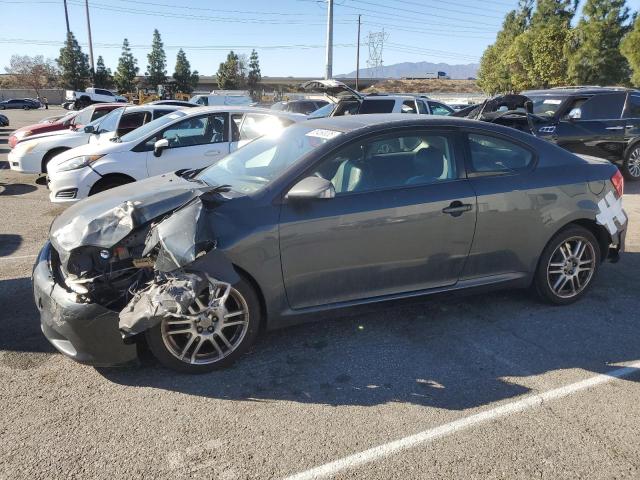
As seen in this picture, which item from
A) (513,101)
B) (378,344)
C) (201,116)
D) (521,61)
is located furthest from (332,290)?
(521,61)

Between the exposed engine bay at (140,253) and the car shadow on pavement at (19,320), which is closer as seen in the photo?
the exposed engine bay at (140,253)

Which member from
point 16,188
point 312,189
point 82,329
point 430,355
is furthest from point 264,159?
point 16,188

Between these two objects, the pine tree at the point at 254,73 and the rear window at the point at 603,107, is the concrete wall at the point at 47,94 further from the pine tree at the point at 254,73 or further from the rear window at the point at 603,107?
the rear window at the point at 603,107

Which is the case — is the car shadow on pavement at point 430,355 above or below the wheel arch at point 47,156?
below

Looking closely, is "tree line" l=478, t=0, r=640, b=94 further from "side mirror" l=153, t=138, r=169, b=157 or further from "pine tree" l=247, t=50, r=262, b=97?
"pine tree" l=247, t=50, r=262, b=97

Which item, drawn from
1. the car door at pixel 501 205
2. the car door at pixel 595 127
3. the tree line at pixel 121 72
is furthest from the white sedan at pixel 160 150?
the tree line at pixel 121 72

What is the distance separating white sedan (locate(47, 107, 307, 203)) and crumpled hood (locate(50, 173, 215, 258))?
3.30 metres

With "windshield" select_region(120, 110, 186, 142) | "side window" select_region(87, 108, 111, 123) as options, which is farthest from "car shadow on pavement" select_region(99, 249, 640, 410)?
"side window" select_region(87, 108, 111, 123)

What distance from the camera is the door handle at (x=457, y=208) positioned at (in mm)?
3711

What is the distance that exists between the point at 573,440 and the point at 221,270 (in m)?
2.18

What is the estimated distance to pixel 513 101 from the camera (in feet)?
33.7

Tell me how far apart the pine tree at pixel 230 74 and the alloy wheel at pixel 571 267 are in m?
92.4

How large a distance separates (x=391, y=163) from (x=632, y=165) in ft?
27.4

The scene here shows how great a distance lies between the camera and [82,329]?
9.80 feet
